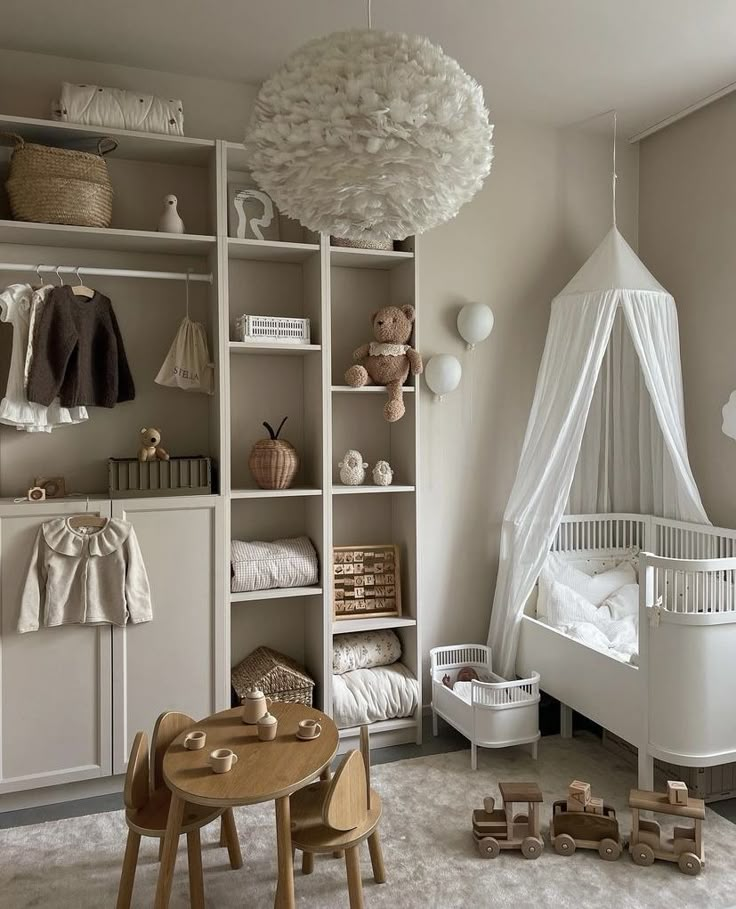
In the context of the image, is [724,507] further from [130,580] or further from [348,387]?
[130,580]

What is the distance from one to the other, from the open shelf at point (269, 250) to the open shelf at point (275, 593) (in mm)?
1445

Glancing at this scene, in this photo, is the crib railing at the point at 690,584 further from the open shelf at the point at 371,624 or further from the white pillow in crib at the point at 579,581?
A: the open shelf at the point at 371,624

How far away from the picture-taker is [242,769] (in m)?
2.02

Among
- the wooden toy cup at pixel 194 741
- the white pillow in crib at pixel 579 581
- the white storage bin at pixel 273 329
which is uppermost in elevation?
the white storage bin at pixel 273 329

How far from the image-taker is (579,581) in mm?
3541

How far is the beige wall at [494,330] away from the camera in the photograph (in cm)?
366

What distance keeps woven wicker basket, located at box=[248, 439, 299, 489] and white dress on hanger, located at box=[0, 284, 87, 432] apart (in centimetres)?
84

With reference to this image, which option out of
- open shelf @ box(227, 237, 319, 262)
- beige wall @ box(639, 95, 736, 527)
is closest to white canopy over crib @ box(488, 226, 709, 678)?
beige wall @ box(639, 95, 736, 527)

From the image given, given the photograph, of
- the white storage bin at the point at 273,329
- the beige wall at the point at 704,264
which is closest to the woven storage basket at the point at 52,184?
the white storage bin at the point at 273,329

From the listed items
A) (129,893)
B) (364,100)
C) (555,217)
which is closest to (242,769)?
(129,893)

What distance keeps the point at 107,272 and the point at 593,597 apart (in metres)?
2.60

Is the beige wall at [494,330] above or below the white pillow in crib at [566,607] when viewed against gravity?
above

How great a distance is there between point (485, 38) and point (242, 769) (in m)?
2.80

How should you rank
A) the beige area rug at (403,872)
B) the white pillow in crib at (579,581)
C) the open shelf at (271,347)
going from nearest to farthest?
the beige area rug at (403,872)
the open shelf at (271,347)
the white pillow in crib at (579,581)
